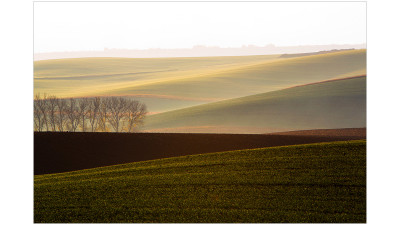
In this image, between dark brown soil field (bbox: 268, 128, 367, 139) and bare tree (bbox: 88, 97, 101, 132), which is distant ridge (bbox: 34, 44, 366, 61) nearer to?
bare tree (bbox: 88, 97, 101, 132)

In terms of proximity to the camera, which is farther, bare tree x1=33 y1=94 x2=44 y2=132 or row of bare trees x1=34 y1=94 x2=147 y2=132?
row of bare trees x1=34 y1=94 x2=147 y2=132

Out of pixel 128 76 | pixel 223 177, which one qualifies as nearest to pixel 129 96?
pixel 128 76

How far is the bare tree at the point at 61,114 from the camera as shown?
41.0 ft

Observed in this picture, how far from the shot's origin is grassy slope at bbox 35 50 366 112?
500 inches

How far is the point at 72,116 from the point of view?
1316 centimetres

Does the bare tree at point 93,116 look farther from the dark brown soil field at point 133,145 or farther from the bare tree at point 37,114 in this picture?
the bare tree at point 37,114

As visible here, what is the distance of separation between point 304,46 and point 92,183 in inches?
263

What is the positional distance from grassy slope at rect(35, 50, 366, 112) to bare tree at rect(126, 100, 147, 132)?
0.33 metres

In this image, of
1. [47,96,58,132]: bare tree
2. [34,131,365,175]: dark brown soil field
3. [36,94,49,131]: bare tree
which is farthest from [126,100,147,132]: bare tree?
[36,94,49,131]: bare tree

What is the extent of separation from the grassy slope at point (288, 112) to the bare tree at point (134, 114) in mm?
277

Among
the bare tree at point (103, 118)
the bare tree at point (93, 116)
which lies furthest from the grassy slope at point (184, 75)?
the bare tree at point (93, 116)

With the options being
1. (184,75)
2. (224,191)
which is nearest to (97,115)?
(184,75)

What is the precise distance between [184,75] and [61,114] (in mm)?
4484
